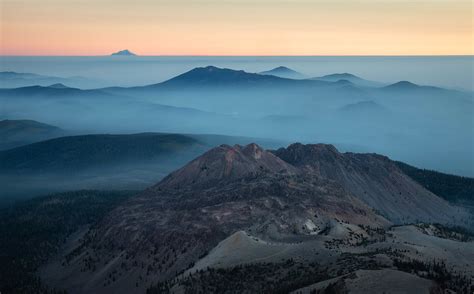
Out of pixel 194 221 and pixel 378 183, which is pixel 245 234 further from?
pixel 378 183

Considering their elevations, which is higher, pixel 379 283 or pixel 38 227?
pixel 379 283

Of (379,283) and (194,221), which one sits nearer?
(379,283)

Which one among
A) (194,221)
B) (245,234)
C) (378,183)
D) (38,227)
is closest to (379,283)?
(245,234)

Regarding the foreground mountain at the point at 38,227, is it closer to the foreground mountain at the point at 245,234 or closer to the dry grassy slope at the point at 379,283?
the foreground mountain at the point at 245,234

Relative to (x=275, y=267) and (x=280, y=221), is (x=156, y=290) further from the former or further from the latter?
(x=280, y=221)

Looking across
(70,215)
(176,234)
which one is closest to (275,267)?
(176,234)

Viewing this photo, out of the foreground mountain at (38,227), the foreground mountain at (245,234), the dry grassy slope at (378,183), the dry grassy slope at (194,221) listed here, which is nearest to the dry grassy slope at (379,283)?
the foreground mountain at (245,234)
